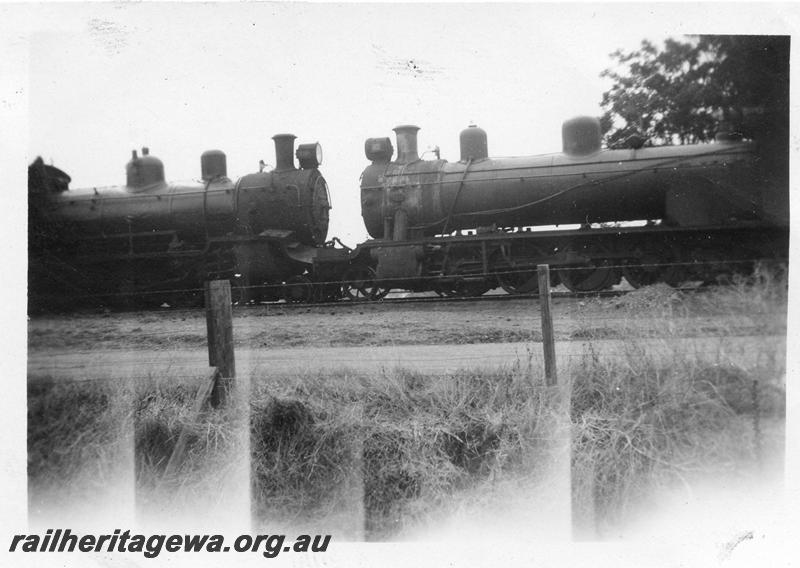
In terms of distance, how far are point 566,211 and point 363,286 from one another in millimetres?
3676

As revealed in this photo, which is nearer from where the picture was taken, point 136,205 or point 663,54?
point 663,54

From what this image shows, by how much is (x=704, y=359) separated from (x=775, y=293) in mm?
810

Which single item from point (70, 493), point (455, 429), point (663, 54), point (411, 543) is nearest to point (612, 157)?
point (663, 54)

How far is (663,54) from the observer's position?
21.3ft

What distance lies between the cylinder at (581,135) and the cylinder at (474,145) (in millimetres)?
1484

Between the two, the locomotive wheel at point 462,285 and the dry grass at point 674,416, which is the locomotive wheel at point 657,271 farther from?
the dry grass at point 674,416

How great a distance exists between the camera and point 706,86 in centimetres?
702

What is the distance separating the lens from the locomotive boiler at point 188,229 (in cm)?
1157

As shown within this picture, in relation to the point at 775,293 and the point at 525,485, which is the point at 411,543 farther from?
the point at 775,293

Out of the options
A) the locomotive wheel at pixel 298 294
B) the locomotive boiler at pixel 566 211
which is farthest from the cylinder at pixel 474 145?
the locomotive wheel at pixel 298 294

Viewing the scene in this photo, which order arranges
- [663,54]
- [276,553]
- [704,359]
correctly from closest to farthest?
[276,553] → [704,359] → [663,54]

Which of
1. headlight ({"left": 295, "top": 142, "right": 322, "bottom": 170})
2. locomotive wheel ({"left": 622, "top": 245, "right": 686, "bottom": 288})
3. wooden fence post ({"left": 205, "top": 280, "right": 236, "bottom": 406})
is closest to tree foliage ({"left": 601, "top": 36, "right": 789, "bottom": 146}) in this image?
locomotive wheel ({"left": 622, "top": 245, "right": 686, "bottom": 288})

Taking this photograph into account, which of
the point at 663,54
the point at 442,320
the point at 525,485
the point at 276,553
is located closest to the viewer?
the point at 276,553

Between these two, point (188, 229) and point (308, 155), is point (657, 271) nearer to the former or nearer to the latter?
point (308, 155)
